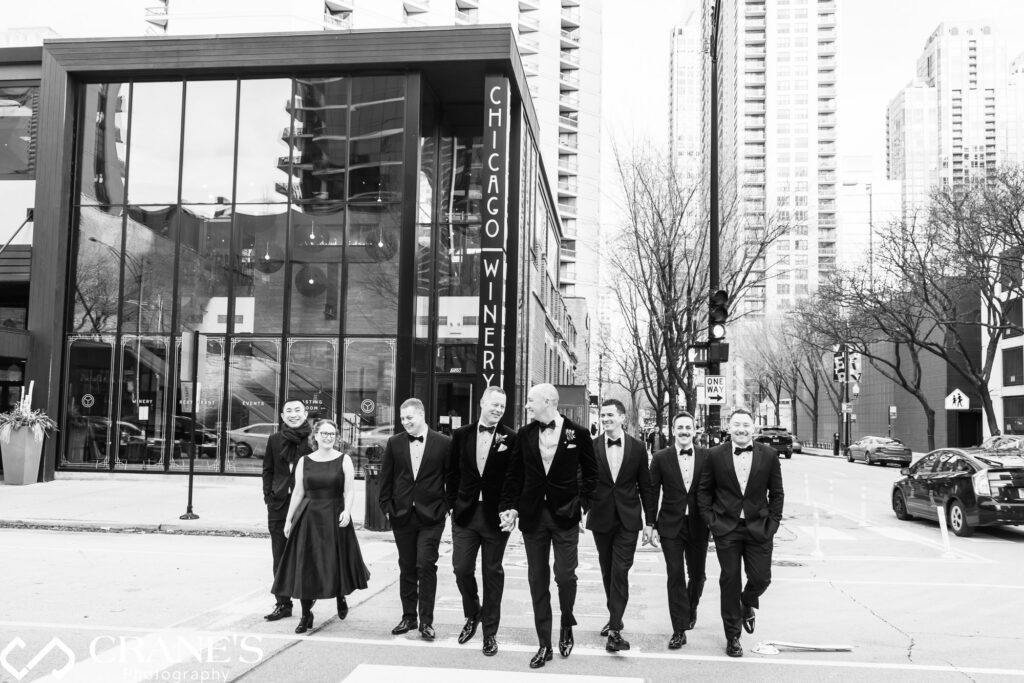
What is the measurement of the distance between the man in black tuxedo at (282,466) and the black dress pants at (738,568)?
3692 millimetres

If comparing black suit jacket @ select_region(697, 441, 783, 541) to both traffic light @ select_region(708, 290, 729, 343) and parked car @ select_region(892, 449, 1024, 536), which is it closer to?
parked car @ select_region(892, 449, 1024, 536)

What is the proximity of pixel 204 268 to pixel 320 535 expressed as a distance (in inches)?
603

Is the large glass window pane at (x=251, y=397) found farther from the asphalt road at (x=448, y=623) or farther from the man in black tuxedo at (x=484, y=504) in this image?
the man in black tuxedo at (x=484, y=504)

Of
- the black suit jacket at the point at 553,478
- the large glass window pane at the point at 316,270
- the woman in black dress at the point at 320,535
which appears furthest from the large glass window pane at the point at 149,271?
the black suit jacket at the point at 553,478

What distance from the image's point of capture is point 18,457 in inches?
738

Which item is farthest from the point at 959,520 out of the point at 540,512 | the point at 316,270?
the point at 316,270

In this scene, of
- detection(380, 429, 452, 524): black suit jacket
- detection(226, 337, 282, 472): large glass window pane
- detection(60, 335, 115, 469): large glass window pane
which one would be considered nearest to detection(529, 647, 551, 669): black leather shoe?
detection(380, 429, 452, 524): black suit jacket

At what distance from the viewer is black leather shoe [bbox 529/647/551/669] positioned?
587 cm

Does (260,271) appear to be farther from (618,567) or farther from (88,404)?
(618,567)

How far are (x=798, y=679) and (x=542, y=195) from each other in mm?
28237

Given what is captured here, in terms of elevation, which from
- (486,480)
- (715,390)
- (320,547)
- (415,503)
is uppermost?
(715,390)

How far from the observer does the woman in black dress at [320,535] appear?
6664 millimetres

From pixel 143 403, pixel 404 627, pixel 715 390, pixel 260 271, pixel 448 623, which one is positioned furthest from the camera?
pixel 260 271

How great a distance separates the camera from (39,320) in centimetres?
2003
